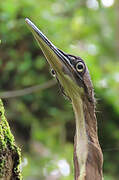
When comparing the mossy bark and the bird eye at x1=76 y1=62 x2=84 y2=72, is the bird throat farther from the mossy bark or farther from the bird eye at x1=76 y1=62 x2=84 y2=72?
the mossy bark

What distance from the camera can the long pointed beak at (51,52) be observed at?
2.06 metres

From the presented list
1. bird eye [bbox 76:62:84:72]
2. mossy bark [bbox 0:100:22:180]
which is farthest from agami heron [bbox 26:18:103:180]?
mossy bark [bbox 0:100:22:180]

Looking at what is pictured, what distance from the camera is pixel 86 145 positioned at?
2.27 m

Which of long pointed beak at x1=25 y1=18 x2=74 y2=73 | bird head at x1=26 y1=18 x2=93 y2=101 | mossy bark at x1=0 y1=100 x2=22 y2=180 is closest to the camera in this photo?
mossy bark at x1=0 y1=100 x2=22 y2=180

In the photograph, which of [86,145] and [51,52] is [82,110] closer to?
[86,145]

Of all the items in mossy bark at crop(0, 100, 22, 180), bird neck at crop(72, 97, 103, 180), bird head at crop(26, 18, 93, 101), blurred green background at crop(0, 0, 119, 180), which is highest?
blurred green background at crop(0, 0, 119, 180)

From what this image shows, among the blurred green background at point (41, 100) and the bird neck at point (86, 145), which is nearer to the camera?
the bird neck at point (86, 145)

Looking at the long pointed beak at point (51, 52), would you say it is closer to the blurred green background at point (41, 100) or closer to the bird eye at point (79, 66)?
the bird eye at point (79, 66)

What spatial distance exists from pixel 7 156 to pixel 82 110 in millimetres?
585

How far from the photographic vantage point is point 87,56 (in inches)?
169

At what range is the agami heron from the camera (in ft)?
7.30

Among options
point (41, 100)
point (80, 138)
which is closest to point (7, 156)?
point (80, 138)

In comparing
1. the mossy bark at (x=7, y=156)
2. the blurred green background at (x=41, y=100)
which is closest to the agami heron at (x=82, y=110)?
the mossy bark at (x=7, y=156)

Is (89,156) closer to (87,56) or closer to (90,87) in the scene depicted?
(90,87)
